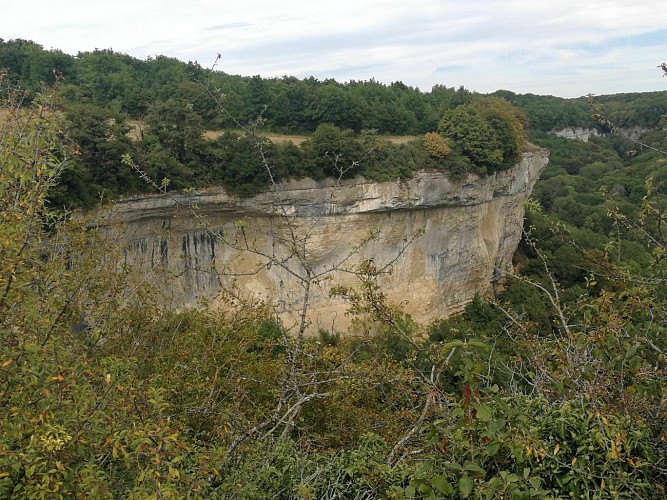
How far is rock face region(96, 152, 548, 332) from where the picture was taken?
701 inches

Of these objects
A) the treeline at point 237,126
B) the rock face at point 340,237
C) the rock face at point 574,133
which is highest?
the rock face at point 574,133

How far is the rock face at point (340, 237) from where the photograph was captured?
1781cm

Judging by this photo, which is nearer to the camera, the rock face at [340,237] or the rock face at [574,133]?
the rock face at [340,237]

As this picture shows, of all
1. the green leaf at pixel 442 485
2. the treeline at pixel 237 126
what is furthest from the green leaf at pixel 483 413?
the treeline at pixel 237 126

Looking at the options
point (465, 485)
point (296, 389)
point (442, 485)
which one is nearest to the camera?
point (465, 485)

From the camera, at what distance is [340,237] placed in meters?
20.6

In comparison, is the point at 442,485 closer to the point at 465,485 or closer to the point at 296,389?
the point at 465,485

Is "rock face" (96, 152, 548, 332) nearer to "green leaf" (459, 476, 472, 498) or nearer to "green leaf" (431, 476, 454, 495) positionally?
"green leaf" (431, 476, 454, 495)

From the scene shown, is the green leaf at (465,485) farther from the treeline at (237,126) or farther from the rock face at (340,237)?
the rock face at (340,237)

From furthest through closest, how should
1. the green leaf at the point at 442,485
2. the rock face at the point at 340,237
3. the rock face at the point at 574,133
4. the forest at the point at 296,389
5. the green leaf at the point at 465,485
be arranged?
the rock face at the point at 574,133
the rock face at the point at 340,237
the forest at the point at 296,389
the green leaf at the point at 442,485
the green leaf at the point at 465,485

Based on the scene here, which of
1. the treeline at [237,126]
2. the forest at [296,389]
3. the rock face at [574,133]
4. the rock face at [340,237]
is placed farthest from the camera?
the rock face at [574,133]

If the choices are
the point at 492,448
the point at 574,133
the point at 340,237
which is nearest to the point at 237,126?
the point at 340,237

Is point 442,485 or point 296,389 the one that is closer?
point 442,485

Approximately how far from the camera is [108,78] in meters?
25.7
